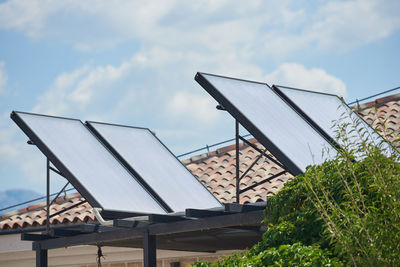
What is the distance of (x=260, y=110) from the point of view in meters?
9.48

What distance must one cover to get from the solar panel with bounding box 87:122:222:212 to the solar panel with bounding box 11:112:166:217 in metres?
0.21

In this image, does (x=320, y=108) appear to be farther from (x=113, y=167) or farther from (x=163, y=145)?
(x=163, y=145)

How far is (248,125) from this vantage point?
29.3 ft

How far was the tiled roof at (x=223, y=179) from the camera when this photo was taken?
14.7m

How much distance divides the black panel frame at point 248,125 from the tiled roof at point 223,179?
14.5 ft

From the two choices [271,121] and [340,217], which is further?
[271,121]

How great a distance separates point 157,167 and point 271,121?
9.43 ft

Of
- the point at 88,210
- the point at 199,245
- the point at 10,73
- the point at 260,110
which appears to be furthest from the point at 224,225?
the point at 10,73

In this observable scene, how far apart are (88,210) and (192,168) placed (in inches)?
122

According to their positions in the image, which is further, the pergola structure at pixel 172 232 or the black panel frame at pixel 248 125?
the pergola structure at pixel 172 232

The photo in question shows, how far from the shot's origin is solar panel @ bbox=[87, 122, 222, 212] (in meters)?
11.3

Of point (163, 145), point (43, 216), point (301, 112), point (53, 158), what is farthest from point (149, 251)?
point (43, 216)

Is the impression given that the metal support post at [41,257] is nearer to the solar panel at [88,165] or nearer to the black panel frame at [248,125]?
the solar panel at [88,165]

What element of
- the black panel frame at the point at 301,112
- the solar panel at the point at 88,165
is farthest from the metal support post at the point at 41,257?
the black panel frame at the point at 301,112
